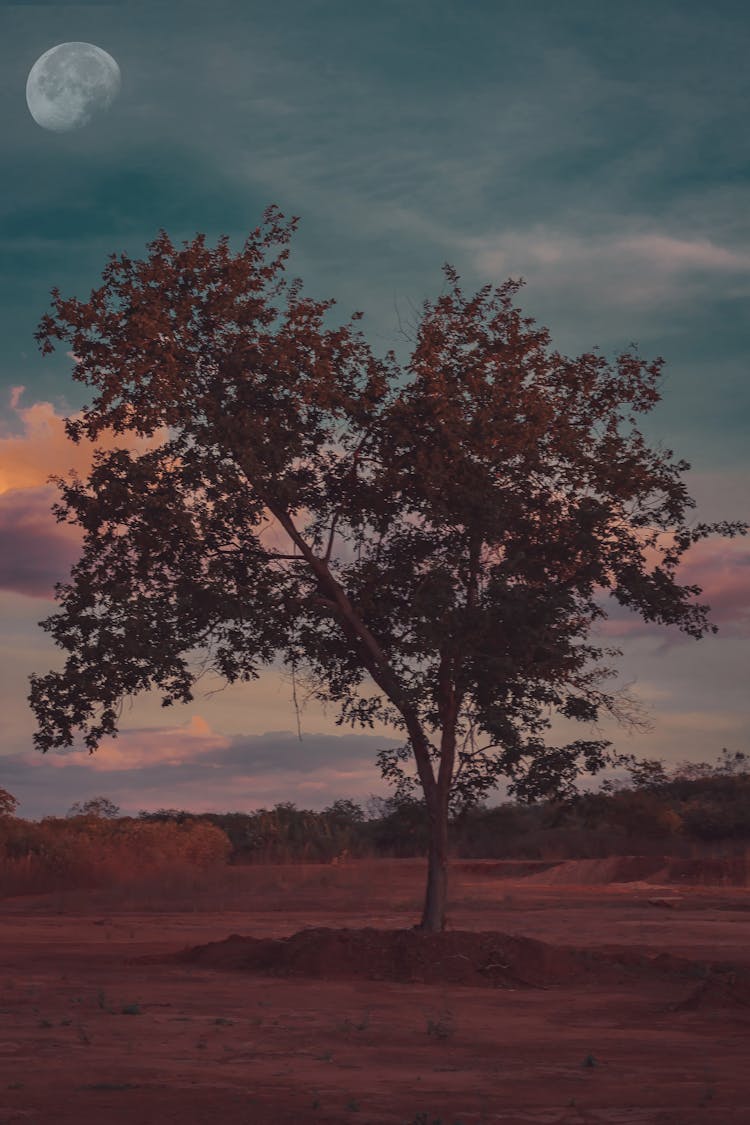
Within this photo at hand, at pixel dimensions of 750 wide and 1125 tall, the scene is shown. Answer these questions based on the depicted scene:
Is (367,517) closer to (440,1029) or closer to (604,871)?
(440,1029)

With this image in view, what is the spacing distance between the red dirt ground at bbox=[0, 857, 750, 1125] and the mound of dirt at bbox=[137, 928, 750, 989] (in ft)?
0.11

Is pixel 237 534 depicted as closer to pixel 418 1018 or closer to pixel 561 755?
pixel 561 755

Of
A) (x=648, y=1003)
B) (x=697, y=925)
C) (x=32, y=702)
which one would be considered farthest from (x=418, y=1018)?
(x=697, y=925)

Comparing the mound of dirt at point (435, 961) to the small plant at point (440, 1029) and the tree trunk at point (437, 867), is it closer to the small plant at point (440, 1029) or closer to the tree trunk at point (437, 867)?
the tree trunk at point (437, 867)

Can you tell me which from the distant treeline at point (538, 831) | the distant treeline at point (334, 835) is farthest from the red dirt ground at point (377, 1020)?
the distant treeline at point (538, 831)

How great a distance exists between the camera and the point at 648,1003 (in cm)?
1872

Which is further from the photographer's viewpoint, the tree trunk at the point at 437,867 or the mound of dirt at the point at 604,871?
the mound of dirt at the point at 604,871

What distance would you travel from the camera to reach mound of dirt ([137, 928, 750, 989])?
809 inches

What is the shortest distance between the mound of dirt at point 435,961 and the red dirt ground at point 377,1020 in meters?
0.03

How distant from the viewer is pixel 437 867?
22344mm

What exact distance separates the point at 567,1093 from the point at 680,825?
160 feet

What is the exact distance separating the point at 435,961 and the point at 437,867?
1.91 m

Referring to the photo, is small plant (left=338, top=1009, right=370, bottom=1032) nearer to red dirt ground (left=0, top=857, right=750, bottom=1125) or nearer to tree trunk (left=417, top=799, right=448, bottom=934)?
red dirt ground (left=0, top=857, right=750, bottom=1125)

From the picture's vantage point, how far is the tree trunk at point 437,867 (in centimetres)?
2222
